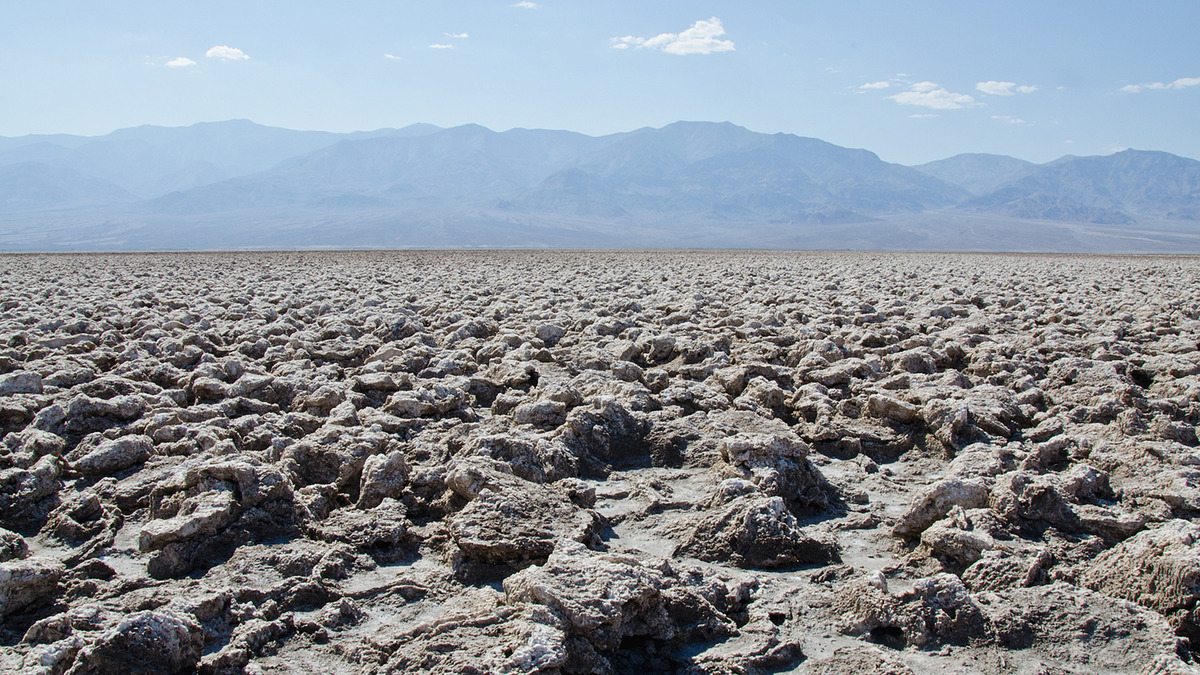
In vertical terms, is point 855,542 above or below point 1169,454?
below

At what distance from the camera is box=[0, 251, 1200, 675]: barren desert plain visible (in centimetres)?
220

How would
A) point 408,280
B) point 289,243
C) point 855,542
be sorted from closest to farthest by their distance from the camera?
point 855,542
point 408,280
point 289,243

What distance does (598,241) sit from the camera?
139750mm

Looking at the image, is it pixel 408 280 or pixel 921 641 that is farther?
pixel 408 280

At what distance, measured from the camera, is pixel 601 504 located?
11.0 feet

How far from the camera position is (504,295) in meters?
11.0

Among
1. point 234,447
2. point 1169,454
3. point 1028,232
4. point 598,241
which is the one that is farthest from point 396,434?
point 1028,232

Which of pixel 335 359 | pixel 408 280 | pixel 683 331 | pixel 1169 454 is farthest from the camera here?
pixel 408 280

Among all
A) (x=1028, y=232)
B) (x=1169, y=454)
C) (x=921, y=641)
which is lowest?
(x=921, y=641)

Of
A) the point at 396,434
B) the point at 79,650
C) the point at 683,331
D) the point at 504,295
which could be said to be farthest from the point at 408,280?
the point at 79,650

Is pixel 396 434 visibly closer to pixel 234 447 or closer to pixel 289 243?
pixel 234 447

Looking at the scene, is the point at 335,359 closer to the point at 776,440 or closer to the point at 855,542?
the point at 776,440

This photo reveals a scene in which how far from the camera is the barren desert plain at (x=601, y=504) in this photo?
2195 mm

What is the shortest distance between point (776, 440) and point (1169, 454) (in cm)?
172
